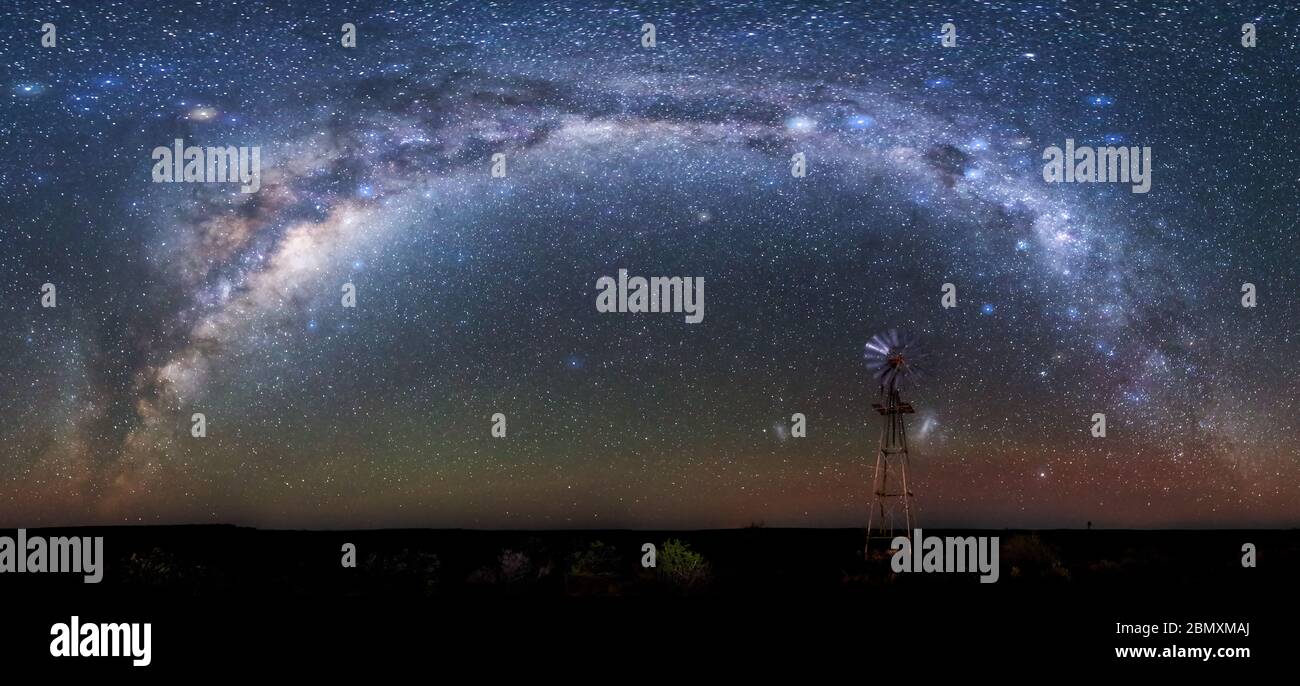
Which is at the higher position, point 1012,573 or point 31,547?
point 31,547

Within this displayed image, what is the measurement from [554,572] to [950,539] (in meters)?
14.0

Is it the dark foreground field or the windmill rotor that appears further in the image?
the windmill rotor

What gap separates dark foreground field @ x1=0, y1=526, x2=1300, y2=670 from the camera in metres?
18.1

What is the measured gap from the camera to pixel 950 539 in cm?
2592
